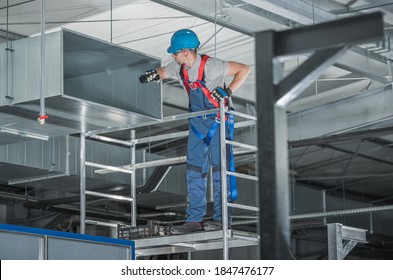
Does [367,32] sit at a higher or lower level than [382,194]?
lower

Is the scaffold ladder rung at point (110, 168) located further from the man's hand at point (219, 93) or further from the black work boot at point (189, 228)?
the man's hand at point (219, 93)

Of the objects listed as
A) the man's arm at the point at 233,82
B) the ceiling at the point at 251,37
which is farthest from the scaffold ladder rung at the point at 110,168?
the man's arm at the point at 233,82

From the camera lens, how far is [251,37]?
47.3 feet

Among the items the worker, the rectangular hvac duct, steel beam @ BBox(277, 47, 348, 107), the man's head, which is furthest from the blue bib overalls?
steel beam @ BBox(277, 47, 348, 107)

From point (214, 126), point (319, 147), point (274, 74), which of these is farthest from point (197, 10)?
point (274, 74)

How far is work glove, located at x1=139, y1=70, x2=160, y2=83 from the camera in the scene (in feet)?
36.2

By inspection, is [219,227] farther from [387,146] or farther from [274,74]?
[387,146]

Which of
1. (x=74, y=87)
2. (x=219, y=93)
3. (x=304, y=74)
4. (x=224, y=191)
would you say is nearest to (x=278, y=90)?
(x=304, y=74)

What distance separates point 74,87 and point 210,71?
1.53m

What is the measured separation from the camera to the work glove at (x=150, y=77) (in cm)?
1104

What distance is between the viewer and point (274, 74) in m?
4.94

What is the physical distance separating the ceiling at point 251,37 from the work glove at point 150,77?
1.33m

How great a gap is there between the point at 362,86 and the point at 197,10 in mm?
4526

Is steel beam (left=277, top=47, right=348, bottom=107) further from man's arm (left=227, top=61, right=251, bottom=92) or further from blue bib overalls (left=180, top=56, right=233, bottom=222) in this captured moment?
blue bib overalls (left=180, top=56, right=233, bottom=222)
